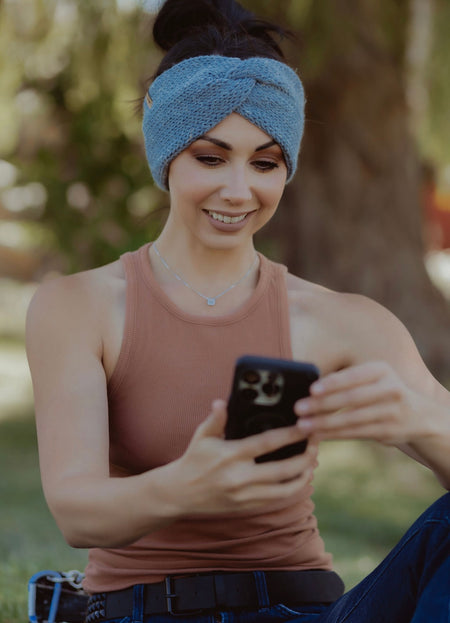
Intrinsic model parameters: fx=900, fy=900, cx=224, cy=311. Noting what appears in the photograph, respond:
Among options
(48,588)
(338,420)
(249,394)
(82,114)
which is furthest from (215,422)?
(82,114)

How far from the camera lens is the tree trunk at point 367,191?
7.30 metres

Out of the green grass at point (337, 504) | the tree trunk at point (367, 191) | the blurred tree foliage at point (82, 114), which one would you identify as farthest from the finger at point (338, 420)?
the tree trunk at point (367, 191)

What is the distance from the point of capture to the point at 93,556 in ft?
6.89

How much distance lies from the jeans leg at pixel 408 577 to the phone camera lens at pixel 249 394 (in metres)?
0.52

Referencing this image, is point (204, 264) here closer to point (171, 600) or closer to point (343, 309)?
point (343, 309)

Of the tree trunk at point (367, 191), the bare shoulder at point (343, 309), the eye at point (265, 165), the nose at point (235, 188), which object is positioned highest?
the tree trunk at point (367, 191)

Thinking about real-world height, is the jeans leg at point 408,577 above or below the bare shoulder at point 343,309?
below

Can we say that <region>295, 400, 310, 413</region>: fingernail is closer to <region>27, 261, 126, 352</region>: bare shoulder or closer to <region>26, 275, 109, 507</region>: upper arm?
<region>26, 275, 109, 507</region>: upper arm

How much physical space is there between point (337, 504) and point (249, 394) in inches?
198

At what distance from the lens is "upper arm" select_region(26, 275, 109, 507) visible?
175cm

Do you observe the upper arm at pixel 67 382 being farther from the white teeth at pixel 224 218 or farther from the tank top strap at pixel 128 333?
the white teeth at pixel 224 218

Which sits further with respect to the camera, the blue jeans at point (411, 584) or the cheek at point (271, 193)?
the cheek at point (271, 193)

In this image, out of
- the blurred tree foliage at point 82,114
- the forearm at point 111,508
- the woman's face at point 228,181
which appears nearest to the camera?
the forearm at point 111,508

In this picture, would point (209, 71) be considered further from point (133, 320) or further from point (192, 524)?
point (192, 524)
